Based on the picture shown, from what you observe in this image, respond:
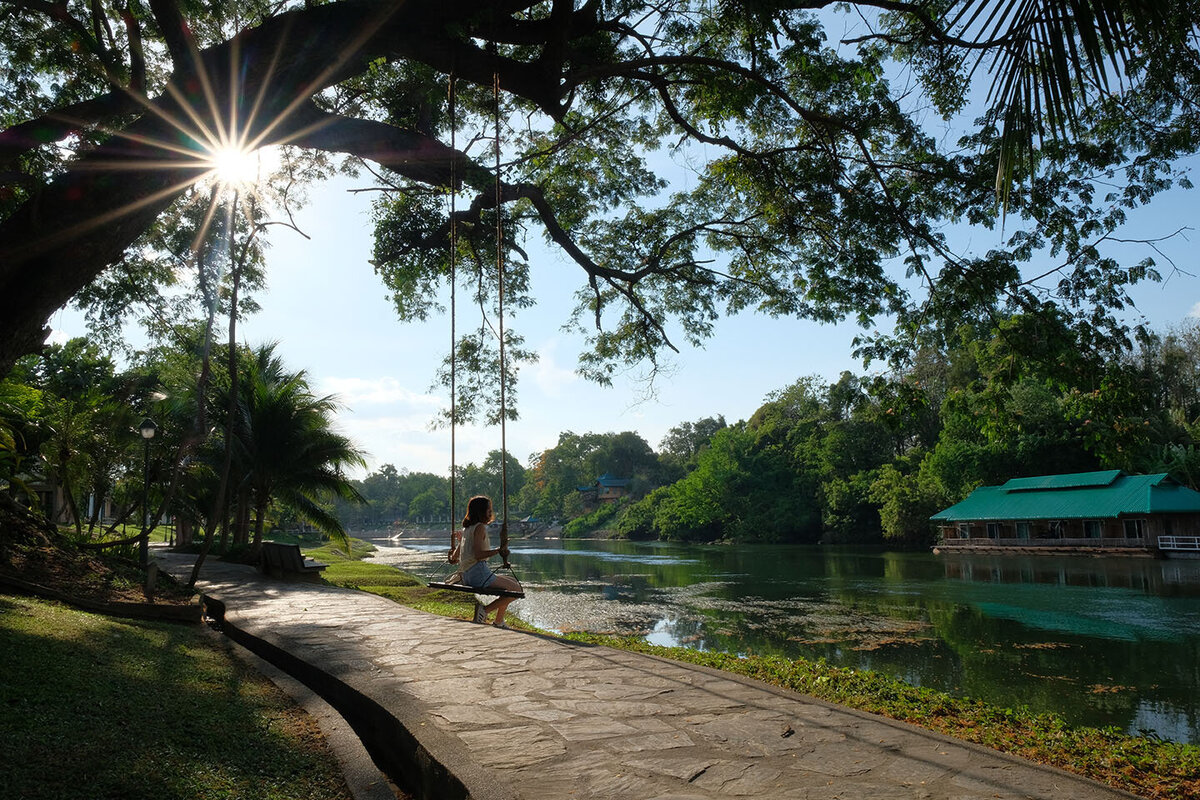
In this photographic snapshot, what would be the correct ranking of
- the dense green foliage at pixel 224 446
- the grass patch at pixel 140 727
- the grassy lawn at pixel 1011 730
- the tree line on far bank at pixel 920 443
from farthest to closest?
the dense green foliage at pixel 224 446
the tree line on far bank at pixel 920 443
the grassy lawn at pixel 1011 730
the grass patch at pixel 140 727

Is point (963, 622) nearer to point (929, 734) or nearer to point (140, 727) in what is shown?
point (929, 734)

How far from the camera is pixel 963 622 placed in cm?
1291

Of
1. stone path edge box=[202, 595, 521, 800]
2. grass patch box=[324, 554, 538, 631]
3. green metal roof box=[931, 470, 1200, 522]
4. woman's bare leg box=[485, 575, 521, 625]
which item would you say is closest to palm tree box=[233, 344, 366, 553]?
grass patch box=[324, 554, 538, 631]

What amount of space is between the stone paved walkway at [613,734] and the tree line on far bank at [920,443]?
304 cm

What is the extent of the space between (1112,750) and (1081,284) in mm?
3511

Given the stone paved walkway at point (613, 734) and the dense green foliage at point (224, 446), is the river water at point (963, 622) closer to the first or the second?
the stone paved walkway at point (613, 734)

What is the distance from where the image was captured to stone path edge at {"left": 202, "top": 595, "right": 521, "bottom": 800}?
2703 millimetres

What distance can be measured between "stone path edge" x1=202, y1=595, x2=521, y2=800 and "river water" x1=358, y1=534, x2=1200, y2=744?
619 cm

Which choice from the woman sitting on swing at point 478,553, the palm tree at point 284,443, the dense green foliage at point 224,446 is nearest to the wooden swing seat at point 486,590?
the woman sitting on swing at point 478,553

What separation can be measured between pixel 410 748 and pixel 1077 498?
3313 cm

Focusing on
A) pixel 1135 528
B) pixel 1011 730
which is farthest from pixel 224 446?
pixel 1135 528

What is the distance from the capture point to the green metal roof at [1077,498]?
26703 millimetres

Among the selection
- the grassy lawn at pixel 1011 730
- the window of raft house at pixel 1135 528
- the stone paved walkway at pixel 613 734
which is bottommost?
the window of raft house at pixel 1135 528

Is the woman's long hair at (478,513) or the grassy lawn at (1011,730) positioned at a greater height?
the woman's long hair at (478,513)
